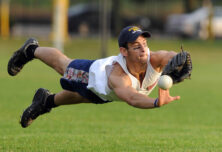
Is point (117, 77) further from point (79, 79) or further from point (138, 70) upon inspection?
point (79, 79)

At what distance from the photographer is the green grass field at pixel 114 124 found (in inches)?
352

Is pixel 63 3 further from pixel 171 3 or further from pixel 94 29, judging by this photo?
pixel 171 3

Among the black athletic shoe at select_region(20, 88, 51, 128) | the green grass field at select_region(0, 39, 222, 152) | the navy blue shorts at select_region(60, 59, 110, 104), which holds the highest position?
the navy blue shorts at select_region(60, 59, 110, 104)

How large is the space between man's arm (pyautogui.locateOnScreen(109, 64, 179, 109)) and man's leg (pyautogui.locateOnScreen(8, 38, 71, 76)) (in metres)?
1.57

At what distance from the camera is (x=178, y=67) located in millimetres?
A: 7281

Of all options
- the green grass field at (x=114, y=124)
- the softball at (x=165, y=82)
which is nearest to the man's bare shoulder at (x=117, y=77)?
the softball at (x=165, y=82)

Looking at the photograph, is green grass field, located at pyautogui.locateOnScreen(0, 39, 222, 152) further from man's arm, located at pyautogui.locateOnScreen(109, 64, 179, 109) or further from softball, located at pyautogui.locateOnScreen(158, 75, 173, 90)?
softball, located at pyautogui.locateOnScreen(158, 75, 173, 90)

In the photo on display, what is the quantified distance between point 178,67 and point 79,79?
82.0 inches

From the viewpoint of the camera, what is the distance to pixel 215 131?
10.8 m

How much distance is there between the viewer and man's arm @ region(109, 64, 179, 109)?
22.7ft

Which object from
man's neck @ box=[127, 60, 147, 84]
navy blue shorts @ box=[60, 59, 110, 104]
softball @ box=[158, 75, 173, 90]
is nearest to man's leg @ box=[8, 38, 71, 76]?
navy blue shorts @ box=[60, 59, 110, 104]

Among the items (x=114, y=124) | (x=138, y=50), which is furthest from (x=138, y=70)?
(x=114, y=124)

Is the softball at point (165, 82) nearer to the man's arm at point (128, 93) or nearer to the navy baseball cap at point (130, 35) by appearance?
the man's arm at point (128, 93)

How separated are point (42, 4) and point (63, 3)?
24176mm
